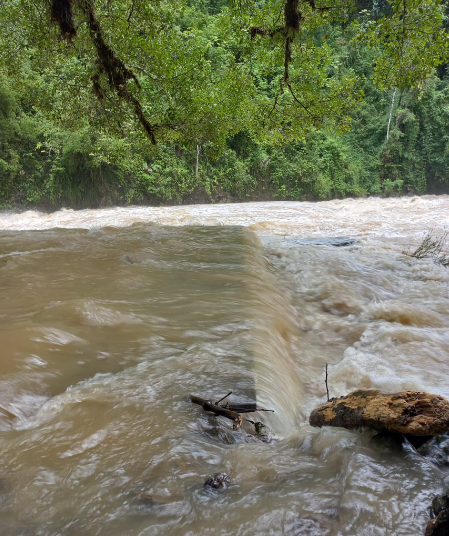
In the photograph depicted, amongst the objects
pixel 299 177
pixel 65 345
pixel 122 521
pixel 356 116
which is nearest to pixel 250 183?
pixel 299 177

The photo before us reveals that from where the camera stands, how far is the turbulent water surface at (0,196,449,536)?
1442 mm

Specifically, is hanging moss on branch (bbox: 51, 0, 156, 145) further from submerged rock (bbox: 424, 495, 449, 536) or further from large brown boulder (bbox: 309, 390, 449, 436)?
submerged rock (bbox: 424, 495, 449, 536)

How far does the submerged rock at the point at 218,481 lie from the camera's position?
1.58 meters

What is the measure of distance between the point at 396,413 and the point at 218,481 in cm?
85

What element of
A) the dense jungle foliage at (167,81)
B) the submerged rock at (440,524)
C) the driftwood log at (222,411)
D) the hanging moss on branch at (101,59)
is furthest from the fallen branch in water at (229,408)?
the hanging moss on branch at (101,59)

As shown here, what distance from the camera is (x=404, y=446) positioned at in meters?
1.68

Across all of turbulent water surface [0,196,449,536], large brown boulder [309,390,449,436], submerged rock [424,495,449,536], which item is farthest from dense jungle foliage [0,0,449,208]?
submerged rock [424,495,449,536]

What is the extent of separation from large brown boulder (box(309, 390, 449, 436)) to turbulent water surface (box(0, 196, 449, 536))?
0.28ft

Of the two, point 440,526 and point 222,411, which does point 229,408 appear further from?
point 440,526

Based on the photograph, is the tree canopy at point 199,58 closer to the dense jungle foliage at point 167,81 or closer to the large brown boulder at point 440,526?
the dense jungle foliage at point 167,81

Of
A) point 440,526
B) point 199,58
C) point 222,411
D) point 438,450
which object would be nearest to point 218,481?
point 222,411

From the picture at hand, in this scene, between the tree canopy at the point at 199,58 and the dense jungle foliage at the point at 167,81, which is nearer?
the tree canopy at the point at 199,58

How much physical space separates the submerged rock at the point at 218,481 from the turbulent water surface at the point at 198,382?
0.03m

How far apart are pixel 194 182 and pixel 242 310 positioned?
16725mm
